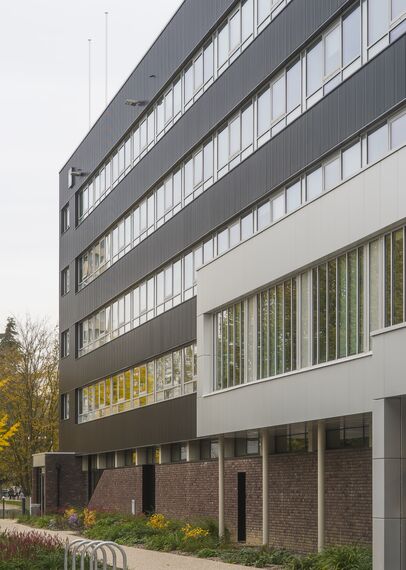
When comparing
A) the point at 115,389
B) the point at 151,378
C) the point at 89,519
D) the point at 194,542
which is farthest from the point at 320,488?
the point at 115,389

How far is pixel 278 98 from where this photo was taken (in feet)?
100

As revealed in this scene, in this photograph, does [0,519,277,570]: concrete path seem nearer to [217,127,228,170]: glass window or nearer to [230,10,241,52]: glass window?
[217,127,228,170]: glass window

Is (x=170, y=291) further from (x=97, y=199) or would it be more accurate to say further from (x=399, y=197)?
(x=399, y=197)

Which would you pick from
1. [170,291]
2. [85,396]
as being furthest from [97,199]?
[170,291]

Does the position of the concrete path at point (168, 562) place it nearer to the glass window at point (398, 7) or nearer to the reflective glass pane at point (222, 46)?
the glass window at point (398, 7)

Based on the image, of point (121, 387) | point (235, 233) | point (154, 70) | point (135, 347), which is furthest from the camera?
point (121, 387)

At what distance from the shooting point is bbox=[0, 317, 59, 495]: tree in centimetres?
7369

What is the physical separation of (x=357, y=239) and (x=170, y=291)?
18224 mm

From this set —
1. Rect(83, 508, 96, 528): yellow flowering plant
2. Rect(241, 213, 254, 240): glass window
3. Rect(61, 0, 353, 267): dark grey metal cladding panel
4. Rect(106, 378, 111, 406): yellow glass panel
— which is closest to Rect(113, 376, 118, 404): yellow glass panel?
Rect(106, 378, 111, 406): yellow glass panel

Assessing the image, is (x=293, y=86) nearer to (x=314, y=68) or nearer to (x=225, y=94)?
(x=314, y=68)

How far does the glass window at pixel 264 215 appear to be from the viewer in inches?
1225

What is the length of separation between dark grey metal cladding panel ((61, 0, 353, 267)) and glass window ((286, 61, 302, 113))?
1.10ft

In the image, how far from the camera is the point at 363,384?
22.0 meters

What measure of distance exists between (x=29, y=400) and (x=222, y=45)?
1694 inches
